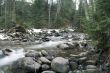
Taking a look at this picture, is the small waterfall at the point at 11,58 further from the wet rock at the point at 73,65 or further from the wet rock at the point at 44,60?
the wet rock at the point at 73,65

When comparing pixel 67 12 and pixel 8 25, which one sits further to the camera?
pixel 67 12

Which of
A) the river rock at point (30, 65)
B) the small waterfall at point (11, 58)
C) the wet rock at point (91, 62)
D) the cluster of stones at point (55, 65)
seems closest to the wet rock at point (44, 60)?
the cluster of stones at point (55, 65)

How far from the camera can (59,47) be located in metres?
12.0

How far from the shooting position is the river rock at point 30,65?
8.38 m

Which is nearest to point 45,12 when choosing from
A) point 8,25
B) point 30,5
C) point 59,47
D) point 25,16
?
point 30,5

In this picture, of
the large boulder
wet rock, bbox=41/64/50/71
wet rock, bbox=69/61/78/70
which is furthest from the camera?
wet rock, bbox=69/61/78/70

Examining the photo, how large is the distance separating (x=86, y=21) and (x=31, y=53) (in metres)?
2.73

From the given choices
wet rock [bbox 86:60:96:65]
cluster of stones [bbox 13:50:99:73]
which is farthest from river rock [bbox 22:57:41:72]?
wet rock [bbox 86:60:96:65]

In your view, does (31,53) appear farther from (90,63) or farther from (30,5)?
(30,5)

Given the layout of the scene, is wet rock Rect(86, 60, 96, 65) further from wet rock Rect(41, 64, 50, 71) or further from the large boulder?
wet rock Rect(41, 64, 50, 71)

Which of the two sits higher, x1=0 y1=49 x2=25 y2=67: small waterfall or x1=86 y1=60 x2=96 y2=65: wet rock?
x1=86 y1=60 x2=96 y2=65: wet rock

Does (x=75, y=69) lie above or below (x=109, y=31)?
below

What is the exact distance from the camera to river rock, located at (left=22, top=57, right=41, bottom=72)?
8.38 m

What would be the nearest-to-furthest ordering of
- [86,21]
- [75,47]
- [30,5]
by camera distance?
[86,21] → [75,47] → [30,5]
